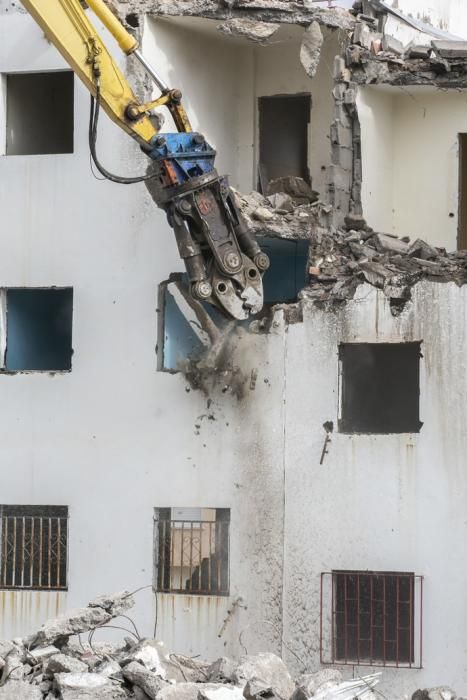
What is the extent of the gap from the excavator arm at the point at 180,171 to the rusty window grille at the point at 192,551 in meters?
2.78

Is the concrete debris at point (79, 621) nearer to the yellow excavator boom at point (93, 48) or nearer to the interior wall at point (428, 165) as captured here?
the yellow excavator boom at point (93, 48)

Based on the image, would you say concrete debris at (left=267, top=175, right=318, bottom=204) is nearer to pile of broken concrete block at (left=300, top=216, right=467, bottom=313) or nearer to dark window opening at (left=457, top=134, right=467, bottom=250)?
pile of broken concrete block at (left=300, top=216, right=467, bottom=313)

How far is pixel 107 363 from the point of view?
21.5 m

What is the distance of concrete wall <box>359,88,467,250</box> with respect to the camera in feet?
76.9

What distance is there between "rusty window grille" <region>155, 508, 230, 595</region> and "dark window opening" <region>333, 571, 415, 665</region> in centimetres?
148

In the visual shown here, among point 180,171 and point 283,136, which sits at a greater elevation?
point 283,136

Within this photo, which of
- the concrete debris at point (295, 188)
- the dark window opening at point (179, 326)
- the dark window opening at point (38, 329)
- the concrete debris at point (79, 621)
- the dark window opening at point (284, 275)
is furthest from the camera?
the dark window opening at point (284, 275)

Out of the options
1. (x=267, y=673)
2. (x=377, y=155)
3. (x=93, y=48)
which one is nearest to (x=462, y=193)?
(x=377, y=155)

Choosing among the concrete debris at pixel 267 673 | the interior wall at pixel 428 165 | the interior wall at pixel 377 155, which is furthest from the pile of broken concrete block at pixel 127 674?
the interior wall at pixel 428 165

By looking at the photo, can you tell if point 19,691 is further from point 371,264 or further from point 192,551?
point 371,264

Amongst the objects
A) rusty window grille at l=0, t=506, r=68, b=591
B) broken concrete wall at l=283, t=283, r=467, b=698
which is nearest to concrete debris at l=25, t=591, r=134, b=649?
broken concrete wall at l=283, t=283, r=467, b=698

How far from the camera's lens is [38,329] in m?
23.5

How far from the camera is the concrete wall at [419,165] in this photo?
23.5 m

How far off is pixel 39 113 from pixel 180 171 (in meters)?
4.42
